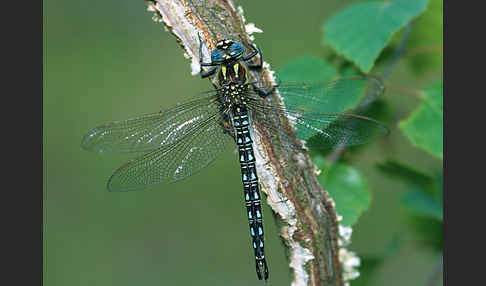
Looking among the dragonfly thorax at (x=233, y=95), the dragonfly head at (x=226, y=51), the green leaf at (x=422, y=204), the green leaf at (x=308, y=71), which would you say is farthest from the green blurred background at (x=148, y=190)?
the dragonfly head at (x=226, y=51)

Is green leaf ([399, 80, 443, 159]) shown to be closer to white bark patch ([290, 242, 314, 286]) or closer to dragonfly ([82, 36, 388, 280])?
dragonfly ([82, 36, 388, 280])

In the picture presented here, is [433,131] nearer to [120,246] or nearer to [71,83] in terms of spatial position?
[120,246]

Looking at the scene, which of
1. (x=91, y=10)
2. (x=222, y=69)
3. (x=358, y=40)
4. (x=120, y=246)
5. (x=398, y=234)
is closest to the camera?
(x=222, y=69)

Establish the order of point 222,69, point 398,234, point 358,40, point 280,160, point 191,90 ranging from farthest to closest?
point 191,90, point 398,234, point 358,40, point 222,69, point 280,160

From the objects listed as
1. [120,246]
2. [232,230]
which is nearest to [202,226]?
[232,230]

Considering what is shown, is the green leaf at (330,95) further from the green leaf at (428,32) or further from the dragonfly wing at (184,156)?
the green leaf at (428,32)

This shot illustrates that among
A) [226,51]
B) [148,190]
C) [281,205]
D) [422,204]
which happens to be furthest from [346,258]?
[148,190]
